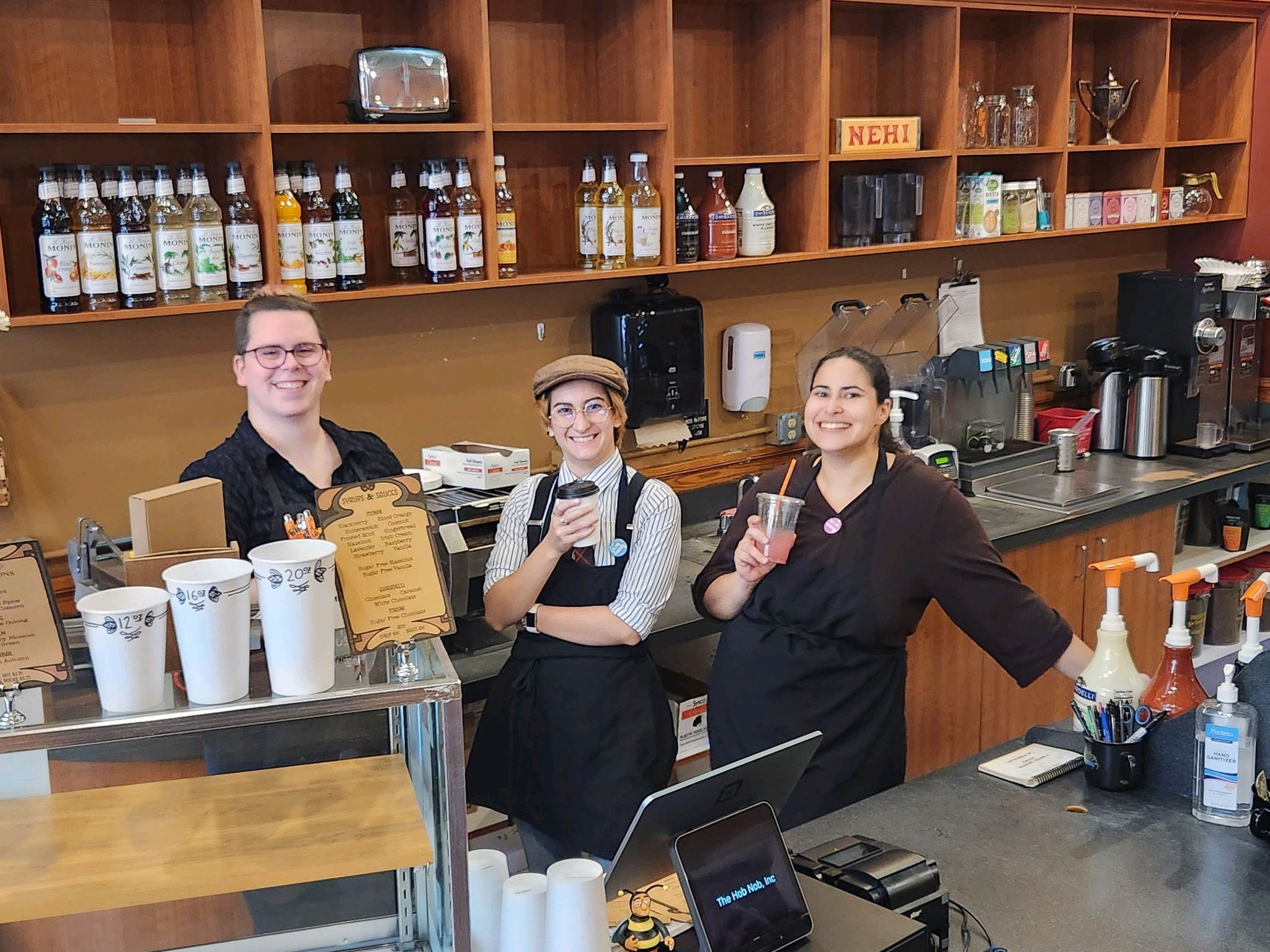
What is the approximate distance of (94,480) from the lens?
2891 mm

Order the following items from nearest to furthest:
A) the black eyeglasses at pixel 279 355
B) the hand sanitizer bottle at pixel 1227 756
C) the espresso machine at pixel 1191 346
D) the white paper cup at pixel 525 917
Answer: the white paper cup at pixel 525 917, the hand sanitizer bottle at pixel 1227 756, the black eyeglasses at pixel 279 355, the espresso machine at pixel 1191 346

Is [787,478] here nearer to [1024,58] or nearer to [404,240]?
[404,240]

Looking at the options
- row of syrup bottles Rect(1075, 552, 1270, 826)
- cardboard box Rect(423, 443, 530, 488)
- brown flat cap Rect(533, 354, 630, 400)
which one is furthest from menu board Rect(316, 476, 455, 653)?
cardboard box Rect(423, 443, 530, 488)

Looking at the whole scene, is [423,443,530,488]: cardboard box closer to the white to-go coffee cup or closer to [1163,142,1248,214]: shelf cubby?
the white to-go coffee cup

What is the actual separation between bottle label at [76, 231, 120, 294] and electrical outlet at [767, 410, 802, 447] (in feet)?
6.78

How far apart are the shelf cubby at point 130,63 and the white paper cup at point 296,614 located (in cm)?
167

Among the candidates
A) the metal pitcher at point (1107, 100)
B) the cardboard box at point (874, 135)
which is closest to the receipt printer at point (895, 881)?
the cardboard box at point (874, 135)

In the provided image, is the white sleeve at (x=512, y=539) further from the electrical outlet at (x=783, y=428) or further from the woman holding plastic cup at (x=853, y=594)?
the electrical outlet at (x=783, y=428)

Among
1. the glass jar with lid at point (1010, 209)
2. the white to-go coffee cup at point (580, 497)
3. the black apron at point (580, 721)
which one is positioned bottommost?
the black apron at point (580, 721)

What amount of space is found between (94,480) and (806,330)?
222 cm

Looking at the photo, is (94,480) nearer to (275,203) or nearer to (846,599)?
(275,203)

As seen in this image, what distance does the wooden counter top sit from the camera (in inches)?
51.1

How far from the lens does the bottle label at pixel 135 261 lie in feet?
8.81

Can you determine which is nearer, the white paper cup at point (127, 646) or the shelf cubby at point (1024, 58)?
the white paper cup at point (127, 646)
